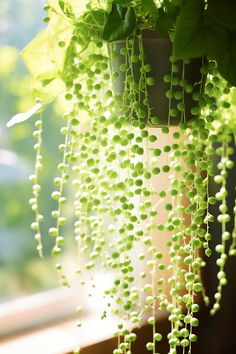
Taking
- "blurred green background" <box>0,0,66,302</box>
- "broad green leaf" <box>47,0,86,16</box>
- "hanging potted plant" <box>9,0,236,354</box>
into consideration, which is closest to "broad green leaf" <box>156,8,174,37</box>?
"hanging potted plant" <box>9,0,236,354</box>

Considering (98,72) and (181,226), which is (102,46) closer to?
(98,72)

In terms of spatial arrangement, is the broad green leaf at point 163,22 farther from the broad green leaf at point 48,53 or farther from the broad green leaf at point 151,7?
Result: the broad green leaf at point 48,53

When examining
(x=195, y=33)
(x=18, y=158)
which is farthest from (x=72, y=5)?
(x=18, y=158)

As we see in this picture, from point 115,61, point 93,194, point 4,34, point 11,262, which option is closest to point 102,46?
point 115,61

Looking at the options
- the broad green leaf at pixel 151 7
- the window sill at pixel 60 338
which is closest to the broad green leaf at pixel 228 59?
the broad green leaf at pixel 151 7

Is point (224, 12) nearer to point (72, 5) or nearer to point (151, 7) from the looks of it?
point (151, 7)

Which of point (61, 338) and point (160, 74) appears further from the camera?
point (61, 338)

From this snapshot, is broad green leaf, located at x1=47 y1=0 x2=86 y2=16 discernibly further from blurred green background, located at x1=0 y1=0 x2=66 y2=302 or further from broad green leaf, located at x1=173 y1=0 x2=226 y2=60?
blurred green background, located at x1=0 y1=0 x2=66 y2=302
